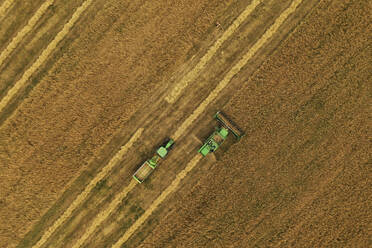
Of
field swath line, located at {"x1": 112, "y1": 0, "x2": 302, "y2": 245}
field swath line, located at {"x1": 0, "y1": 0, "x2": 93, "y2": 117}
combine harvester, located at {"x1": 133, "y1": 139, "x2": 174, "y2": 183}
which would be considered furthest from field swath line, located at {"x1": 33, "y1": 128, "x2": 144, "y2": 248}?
field swath line, located at {"x1": 0, "y1": 0, "x2": 93, "y2": 117}

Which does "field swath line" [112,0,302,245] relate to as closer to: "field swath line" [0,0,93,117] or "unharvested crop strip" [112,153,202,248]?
"unharvested crop strip" [112,153,202,248]

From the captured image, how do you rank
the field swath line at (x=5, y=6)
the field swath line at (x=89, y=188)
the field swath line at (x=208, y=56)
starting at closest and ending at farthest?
the field swath line at (x=5, y=6), the field swath line at (x=208, y=56), the field swath line at (x=89, y=188)

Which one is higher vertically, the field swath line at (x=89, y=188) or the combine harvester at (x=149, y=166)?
the combine harvester at (x=149, y=166)

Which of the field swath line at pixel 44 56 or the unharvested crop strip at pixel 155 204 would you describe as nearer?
the field swath line at pixel 44 56

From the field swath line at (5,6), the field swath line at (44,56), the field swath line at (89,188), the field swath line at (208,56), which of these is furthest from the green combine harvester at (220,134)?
the field swath line at (5,6)

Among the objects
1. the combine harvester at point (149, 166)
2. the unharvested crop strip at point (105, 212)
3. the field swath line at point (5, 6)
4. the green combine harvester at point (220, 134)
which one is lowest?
the unharvested crop strip at point (105, 212)

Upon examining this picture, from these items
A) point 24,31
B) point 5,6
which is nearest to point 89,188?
point 24,31

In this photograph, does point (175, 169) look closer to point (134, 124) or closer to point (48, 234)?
point (134, 124)

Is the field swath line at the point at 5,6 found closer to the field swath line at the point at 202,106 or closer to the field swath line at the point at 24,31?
the field swath line at the point at 24,31
